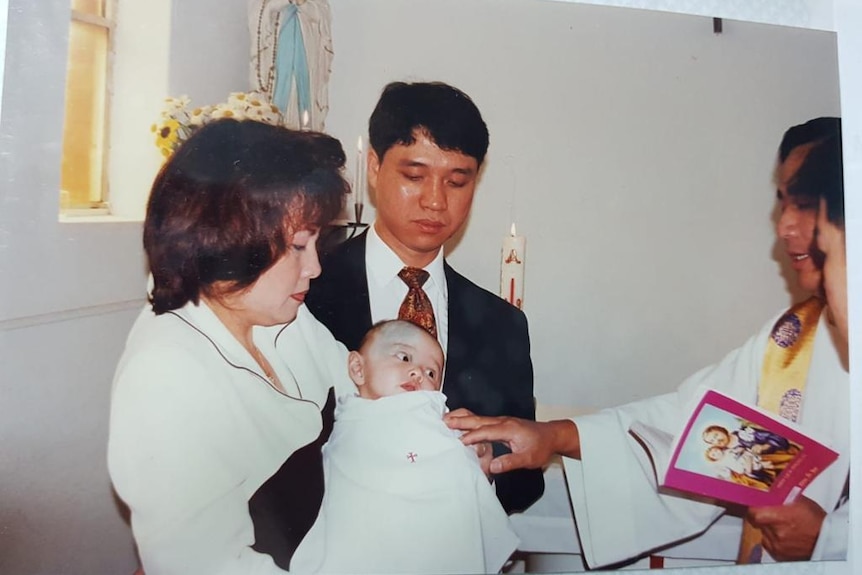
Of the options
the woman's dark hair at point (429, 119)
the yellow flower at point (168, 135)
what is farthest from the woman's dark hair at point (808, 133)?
the yellow flower at point (168, 135)

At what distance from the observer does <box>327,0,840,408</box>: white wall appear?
50.5 inches

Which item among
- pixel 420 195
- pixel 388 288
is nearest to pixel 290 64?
pixel 420 195

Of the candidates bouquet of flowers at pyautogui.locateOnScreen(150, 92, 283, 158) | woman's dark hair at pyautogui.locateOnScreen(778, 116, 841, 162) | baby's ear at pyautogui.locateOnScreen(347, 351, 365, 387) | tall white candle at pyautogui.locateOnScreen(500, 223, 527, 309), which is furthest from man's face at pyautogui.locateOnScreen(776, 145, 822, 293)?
bouquet of flowers at pyautogui.locateOnScreen(150, 92, 283, 158)

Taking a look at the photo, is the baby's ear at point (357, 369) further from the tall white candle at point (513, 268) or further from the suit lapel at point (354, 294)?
the tall white candle at point (513, 268)

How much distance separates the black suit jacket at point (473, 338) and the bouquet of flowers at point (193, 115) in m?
0.26

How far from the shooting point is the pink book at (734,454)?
1355 millimetres

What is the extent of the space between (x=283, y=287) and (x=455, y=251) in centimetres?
31

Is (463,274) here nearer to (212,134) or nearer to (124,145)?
(212,134)

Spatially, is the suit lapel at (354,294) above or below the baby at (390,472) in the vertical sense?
above

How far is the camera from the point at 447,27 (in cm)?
129

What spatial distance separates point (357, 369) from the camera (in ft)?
3.88

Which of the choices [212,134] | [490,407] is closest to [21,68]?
Answer: [212,134]

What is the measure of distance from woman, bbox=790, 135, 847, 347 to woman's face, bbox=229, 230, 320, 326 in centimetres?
97

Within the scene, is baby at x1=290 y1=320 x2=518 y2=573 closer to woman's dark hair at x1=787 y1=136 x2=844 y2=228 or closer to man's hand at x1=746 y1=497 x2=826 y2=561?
man's hand at x1=746 y1=497 x2=826 y2=561
